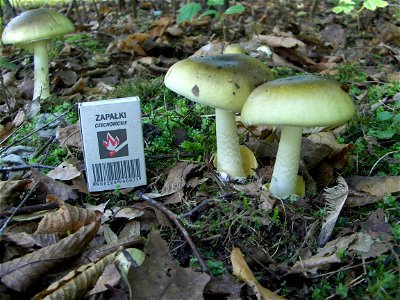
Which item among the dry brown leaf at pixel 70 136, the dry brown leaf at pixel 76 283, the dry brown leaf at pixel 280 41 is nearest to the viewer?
the dry brown leaf at pixel 76 283

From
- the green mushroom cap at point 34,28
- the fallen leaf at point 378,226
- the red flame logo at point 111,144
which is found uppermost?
the green mushroom cap at point 34,28

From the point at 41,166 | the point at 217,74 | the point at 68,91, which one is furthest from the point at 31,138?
the point at 217,74

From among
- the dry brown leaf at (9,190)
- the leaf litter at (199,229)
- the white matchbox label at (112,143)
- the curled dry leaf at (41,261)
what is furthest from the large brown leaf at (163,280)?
the dry brown leaf at (9,190)

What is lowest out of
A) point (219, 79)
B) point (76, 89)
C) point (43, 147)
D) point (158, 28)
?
point (76, 89)

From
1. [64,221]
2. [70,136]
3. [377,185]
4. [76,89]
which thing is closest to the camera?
[64,221]

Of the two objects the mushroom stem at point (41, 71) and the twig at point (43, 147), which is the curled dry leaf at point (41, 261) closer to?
the twig at point (43, 147)

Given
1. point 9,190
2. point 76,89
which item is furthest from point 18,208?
point 76,89

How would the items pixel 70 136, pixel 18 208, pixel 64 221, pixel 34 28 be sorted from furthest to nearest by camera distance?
pixel 34 28 < pixel 70 136 < pixel 18 208 < pixel 64 221

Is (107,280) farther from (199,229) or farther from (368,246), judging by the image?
(368,246)
